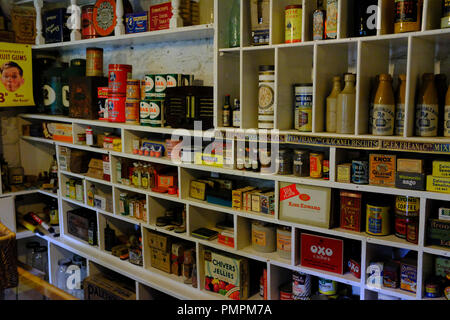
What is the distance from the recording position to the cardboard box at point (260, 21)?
6.93ft

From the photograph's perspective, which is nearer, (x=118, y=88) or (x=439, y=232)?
(x=439, y=232)

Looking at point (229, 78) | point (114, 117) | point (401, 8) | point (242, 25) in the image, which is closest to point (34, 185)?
point (114, 117)

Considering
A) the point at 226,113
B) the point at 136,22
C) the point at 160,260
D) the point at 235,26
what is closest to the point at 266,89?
the point at 226,113

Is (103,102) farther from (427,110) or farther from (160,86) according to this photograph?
(427,110)

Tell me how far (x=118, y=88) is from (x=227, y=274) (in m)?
1.45

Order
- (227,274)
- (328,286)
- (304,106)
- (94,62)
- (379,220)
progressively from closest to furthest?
1. (379,220)
2. (304,106)
3. (328,286)
4. (227,274)
5. (94,62)

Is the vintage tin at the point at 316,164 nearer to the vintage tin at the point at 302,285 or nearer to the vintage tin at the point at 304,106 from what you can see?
the vintage tin at the point at 304,106

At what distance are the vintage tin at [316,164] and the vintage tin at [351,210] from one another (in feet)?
0.46

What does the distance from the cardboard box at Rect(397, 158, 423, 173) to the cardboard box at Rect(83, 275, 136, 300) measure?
2051mm

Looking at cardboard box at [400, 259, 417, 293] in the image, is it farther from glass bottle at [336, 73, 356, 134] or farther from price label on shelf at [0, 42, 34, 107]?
price label on shelf at [0, 42, 34, 107]

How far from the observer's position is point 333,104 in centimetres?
197

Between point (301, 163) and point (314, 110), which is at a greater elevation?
point (314, 110)

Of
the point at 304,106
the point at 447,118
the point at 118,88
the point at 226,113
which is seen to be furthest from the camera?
the point at 118,88

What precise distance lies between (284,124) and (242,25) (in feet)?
1.78
